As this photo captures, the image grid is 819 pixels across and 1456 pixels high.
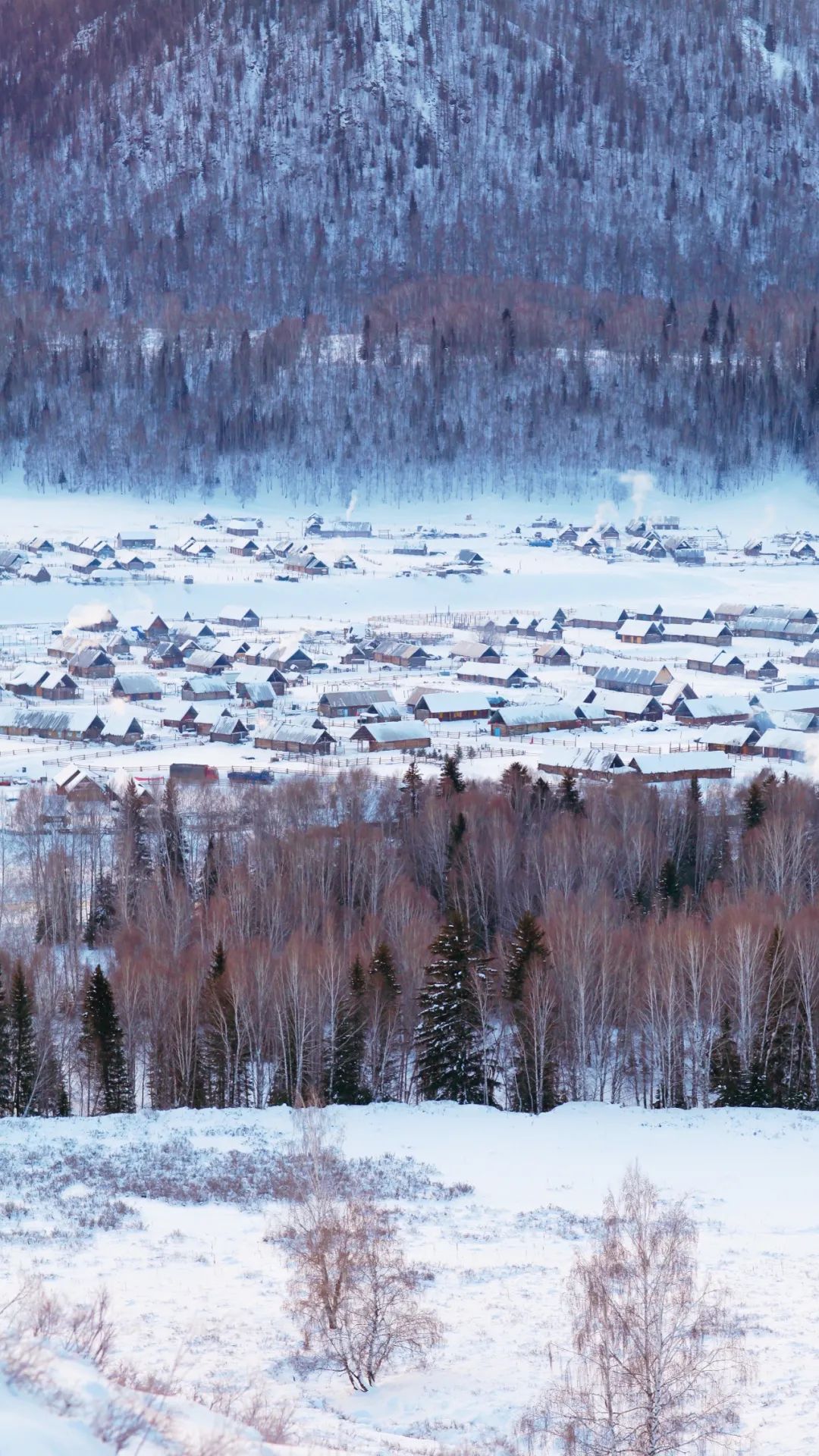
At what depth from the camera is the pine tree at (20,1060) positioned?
26.1 m

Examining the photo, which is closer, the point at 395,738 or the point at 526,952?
the point at 526,952

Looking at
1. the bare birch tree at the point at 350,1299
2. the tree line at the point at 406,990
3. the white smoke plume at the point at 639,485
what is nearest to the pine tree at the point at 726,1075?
the tree line at the point at 406,990

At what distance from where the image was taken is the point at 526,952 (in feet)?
91.9

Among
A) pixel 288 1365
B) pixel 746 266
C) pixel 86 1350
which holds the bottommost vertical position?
pixel 288 1365

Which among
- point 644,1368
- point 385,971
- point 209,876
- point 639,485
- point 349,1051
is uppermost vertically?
point 644,1368

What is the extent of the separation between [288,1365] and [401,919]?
18.0m

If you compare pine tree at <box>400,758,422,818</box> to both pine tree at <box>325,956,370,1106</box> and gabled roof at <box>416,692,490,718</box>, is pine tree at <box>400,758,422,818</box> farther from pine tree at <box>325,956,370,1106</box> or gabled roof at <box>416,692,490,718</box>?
gabled roof at <box>416,692,490,718</box>

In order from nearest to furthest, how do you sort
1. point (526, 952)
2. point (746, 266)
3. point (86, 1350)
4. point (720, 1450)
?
point (86, 1350), point (720, 1450), point (526, 952), point (746, 266)

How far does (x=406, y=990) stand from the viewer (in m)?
28.8

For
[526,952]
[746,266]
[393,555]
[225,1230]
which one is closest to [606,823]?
[526,952]

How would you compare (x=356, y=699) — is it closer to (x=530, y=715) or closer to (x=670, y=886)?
(x=530, y=715)

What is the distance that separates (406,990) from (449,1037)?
7.23ft

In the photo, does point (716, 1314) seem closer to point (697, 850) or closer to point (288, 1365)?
point (288, 1365)

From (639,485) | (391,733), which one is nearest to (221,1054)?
(391,733)
